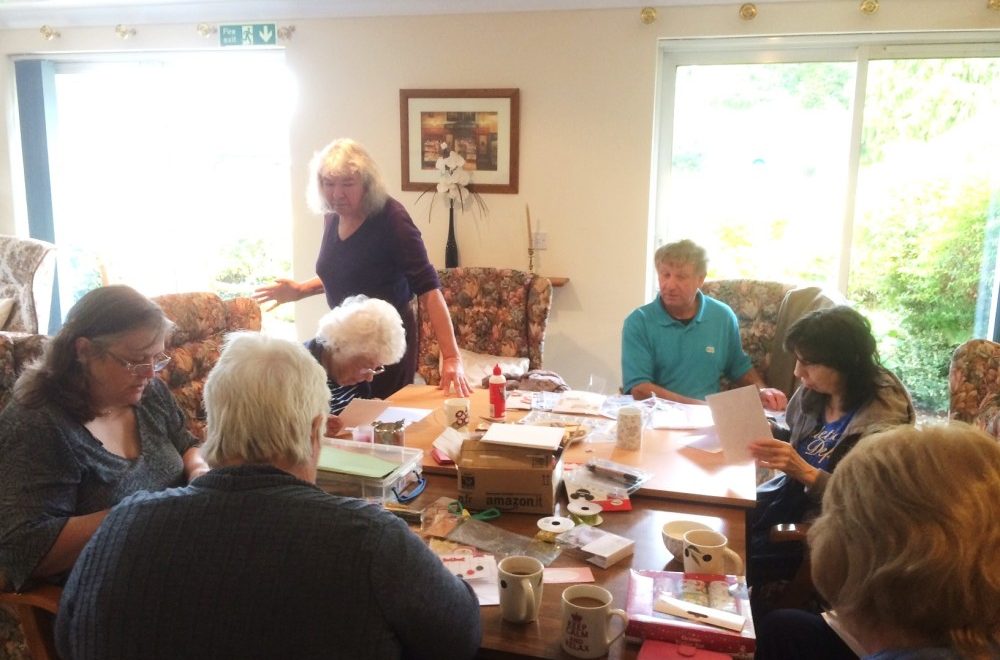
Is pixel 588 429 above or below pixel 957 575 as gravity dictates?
below

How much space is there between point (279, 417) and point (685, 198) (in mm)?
3340

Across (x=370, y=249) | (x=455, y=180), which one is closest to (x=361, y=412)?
→ (x=370, y=249)

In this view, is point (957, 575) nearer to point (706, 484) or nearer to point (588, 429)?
point (706, 484)

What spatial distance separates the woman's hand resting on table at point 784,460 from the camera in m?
1.87

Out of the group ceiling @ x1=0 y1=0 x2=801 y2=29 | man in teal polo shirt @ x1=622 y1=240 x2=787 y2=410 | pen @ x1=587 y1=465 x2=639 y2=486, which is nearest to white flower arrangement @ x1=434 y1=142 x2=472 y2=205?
ceiling @ x1=0 y1=0 x2=801 y2=29

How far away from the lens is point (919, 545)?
901 millimetres

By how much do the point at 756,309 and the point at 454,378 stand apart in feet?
4.78

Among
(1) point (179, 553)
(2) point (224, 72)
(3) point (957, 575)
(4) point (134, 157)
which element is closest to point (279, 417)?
(1) point (179, 553)

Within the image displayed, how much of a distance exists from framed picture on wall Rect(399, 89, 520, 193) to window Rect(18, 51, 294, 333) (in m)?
0.92

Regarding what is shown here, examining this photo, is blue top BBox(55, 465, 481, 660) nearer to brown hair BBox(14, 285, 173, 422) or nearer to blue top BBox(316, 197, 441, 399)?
brown hair BBox(14, 285, 173, 422)

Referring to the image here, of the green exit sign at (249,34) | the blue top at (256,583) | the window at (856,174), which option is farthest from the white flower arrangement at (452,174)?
the blue top at (256,583)

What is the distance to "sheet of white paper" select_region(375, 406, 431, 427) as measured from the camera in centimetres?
225

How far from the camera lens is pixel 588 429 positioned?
7.17 ft

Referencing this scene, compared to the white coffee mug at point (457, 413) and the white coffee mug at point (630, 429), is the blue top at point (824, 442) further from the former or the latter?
the white coffee mug at point (457, 413)
